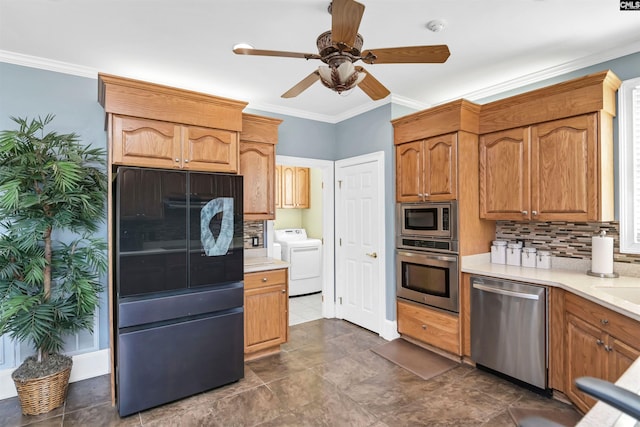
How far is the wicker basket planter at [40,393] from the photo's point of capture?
2.36 metres

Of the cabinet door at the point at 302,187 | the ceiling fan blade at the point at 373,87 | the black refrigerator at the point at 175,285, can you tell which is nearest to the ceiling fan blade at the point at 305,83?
the ceiling fan blade at the point at 373,87

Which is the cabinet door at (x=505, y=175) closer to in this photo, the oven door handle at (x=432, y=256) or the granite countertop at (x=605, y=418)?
the oven door handle at (x=432, y=256)

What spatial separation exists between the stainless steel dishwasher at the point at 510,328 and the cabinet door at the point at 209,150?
2.39m

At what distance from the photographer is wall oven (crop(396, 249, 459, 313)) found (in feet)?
10.5

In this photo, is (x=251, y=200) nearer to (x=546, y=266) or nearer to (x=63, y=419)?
(x=63, y=419)

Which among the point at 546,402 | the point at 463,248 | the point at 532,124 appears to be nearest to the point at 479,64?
the point at 532,124

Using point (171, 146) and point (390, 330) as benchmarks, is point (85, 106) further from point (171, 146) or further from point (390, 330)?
point (390, 330)

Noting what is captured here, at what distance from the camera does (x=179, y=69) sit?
3010 millimetres

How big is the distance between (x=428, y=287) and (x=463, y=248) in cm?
53

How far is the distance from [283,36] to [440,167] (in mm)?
1846

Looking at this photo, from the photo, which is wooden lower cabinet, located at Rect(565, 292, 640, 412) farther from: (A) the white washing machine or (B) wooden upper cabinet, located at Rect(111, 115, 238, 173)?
(A) the white washing machine

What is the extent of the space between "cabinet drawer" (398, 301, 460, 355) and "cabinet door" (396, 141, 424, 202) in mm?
1136

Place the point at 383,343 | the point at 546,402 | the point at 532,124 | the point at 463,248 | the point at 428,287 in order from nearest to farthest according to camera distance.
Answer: the point at 546,402 → the point at 532,124 → the point at 463,248 → the point at 428,287 → the point at 383,343

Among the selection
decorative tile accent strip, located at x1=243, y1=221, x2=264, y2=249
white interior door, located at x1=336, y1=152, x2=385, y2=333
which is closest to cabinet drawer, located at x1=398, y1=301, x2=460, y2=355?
white interior door, located at x1=336, y1=152, x2=385, y2=333
